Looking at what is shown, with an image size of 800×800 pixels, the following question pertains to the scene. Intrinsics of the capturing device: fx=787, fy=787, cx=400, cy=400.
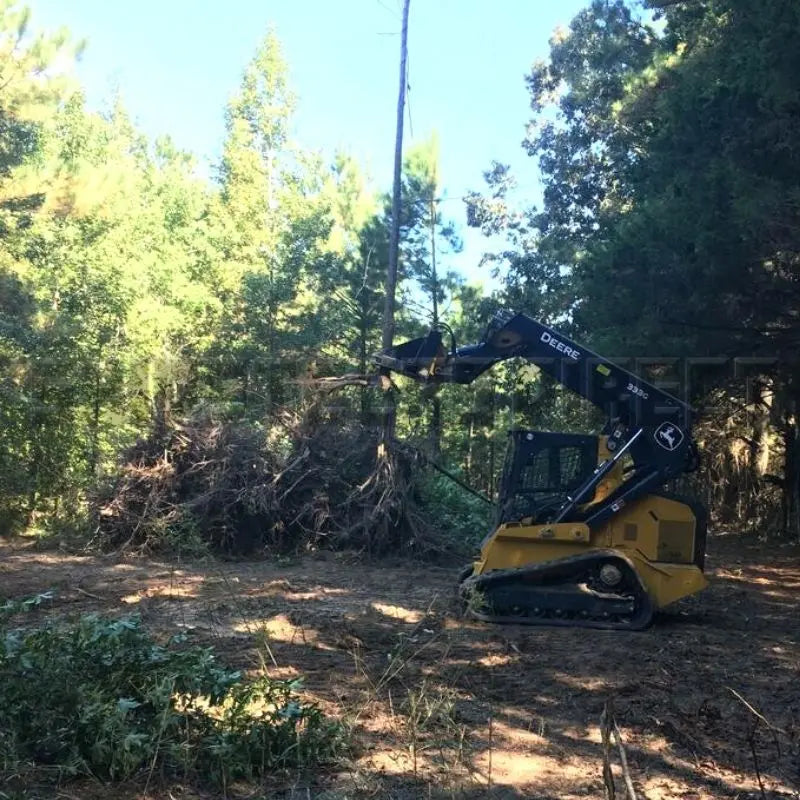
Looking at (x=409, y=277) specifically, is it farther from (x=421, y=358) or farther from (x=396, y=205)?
(x=421, y=358)

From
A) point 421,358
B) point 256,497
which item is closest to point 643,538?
point 421,358

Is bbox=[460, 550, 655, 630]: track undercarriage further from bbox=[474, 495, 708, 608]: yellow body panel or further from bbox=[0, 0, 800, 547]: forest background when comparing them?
bbox=[0, 0, 800, 547]: forest background

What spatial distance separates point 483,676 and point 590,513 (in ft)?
7.34

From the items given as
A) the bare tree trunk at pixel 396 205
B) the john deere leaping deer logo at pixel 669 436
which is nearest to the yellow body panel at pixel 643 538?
the john deere leaping deer logo at pixel 669 436

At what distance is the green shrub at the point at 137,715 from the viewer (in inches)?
139

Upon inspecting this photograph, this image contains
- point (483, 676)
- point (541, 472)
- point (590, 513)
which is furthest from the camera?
point (541, 472)

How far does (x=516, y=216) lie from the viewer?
24375 millimetres

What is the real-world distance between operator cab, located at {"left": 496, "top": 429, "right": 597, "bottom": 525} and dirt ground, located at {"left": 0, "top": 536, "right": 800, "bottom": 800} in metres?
1.15

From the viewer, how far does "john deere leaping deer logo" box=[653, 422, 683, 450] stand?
738 centimetres

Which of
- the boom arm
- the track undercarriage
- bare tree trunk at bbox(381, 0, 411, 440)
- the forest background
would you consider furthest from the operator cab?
bare tree trunk at bbox(381, 0, 411, 440)

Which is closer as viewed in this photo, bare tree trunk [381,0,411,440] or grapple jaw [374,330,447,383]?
grapple jaw [374,330,447,383]

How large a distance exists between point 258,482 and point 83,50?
29.8 ft

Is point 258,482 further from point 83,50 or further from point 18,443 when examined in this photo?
point 83,50

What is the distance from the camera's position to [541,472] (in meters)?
7.82
